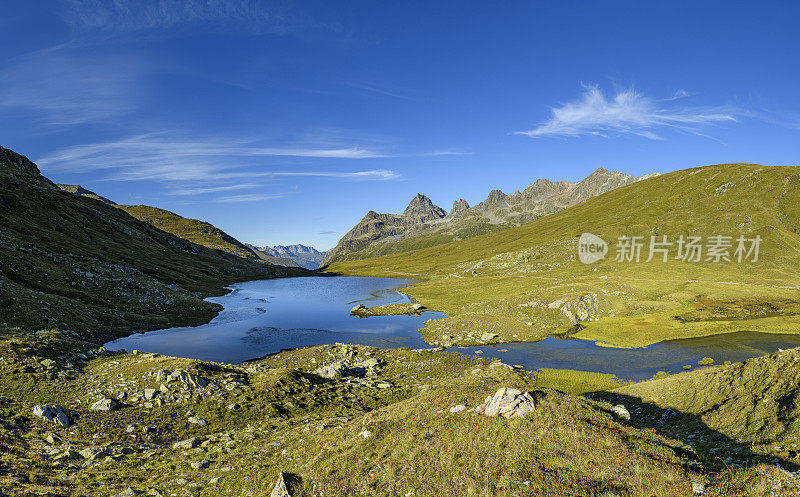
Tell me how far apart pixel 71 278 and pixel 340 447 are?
84642mm

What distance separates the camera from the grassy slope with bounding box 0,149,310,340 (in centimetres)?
5481

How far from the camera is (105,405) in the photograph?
28281mm

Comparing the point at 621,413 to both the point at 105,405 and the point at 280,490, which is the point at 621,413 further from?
the point at 105,405

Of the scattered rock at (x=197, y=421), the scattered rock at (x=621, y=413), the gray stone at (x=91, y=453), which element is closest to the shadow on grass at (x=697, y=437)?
the scattered rock at (x=621, y=413)

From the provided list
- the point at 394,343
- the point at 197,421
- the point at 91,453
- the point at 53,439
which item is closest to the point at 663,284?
the point at 394,343

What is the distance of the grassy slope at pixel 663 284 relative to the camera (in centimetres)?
7006

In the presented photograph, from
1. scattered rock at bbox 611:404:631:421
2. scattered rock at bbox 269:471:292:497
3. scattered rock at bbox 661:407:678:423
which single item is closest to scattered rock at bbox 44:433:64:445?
scattered rock at bbox 269:471:292:497

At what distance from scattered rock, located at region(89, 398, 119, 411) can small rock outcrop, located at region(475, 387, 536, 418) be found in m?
29.8

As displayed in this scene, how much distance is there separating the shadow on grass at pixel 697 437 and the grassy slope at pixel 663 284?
36974 mm

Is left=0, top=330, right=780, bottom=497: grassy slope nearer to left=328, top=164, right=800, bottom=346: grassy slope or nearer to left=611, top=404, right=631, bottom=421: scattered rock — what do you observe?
left=611, top=404, right=631, bottom=421: scattered rock

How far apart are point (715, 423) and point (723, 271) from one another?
13131 centimetres

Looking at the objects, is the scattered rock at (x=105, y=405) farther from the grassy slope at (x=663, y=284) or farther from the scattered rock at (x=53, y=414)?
the grassy slope at (x=663, y=284)

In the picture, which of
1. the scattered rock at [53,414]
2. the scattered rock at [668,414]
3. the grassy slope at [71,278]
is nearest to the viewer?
the scattered rock at [53,414]

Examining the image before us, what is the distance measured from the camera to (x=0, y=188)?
107 metres
